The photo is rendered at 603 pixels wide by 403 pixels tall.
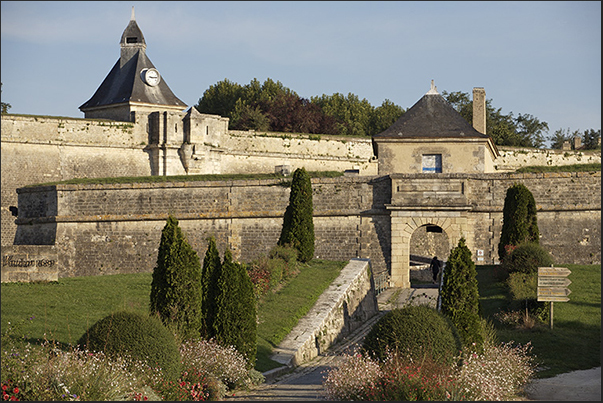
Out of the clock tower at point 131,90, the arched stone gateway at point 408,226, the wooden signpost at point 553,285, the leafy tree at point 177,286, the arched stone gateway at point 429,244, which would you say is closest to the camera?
the leafy tree at point 177,286

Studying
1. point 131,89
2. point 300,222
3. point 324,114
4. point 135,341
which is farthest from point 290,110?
point 135,341

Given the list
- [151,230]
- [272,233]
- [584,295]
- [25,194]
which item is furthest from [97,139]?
[584,295]

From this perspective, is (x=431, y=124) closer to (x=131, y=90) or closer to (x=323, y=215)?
(x=323, y=215)

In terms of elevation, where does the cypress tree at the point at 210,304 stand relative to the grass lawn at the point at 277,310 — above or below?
above

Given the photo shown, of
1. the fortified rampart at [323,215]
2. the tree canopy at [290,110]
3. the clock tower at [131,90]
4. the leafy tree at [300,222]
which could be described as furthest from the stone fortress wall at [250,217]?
the tree canopy at [290,110]

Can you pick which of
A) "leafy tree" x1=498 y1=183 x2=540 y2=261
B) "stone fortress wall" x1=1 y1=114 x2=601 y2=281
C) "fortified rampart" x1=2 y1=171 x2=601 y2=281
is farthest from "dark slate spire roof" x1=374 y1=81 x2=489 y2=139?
"leafy tree" x1=498 y1=183 x2=540 y2=261

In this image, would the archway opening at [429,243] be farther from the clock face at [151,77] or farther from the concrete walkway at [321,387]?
the concrete walkway at [321,387]

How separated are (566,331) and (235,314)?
6.81 metres

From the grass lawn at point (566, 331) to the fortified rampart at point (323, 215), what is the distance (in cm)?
556

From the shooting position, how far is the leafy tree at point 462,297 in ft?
44.0

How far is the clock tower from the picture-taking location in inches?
1565

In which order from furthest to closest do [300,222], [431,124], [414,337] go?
[431,124] → [300,222] → [414,337]

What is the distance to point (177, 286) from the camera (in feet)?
44.0

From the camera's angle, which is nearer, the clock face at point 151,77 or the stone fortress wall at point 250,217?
the stone fortress wall at point 250,217
